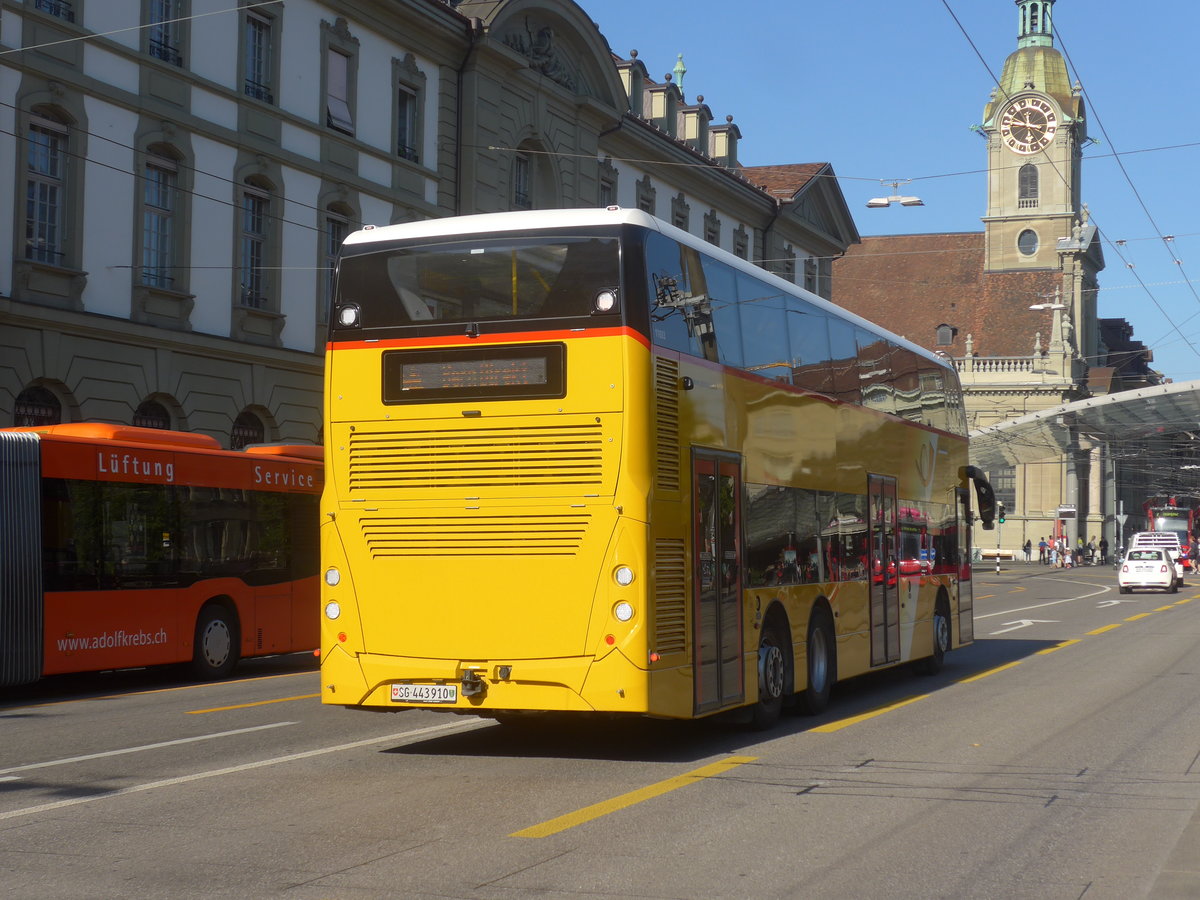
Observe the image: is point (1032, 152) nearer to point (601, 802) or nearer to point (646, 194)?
point (646, 194)

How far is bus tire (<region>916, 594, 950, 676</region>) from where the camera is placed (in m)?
19.4

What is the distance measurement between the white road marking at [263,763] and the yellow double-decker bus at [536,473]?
539 mm

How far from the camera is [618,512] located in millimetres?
10672

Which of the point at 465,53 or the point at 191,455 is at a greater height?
the point at 465,53

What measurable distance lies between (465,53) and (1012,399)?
68.6 meters

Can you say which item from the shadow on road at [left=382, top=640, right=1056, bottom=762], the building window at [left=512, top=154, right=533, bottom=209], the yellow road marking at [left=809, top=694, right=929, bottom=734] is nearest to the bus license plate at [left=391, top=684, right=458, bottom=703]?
the shadow on road at [left=382, top=640, right=1056, bottom=762]

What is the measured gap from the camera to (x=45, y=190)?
1009 inches

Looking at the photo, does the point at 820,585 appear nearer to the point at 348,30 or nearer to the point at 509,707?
the point at 509,707

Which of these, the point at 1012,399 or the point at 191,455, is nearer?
the point at 191,455

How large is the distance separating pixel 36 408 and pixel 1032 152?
86.1 m

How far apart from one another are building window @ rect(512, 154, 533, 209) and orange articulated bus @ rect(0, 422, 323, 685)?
59.7 feet

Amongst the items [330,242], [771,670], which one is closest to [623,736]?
[771,670]

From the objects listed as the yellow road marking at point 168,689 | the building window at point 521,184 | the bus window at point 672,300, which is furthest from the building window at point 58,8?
the bus window at point 672,300

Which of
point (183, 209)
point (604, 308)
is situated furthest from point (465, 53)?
point (604, 308)
